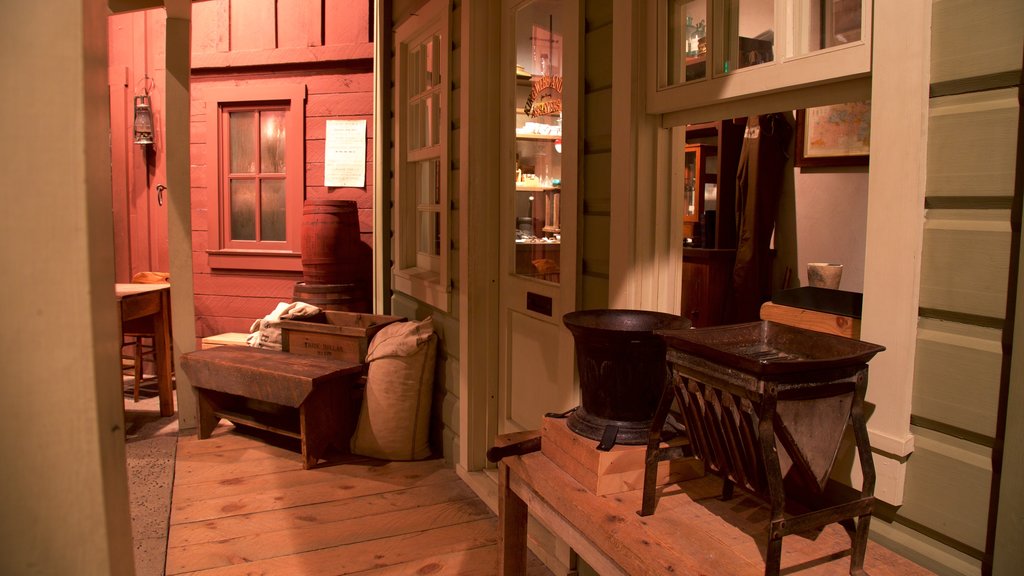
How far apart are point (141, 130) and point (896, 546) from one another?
19.8 feet

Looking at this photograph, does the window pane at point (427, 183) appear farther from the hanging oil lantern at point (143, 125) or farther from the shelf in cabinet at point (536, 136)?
the hanging oil lantern at point (143, 125)

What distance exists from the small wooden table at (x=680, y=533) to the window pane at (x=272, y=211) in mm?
4486

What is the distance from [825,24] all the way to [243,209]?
5164 mm

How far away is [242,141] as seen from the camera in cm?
584

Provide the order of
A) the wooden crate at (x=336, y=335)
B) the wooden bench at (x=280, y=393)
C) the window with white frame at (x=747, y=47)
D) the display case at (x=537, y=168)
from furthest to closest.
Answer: the wooden crate at (x=336, y=335), the wooden bench at (x=280, y=393), the display case at (x=537, y=168), the window with white frame at (x=747, y=47)

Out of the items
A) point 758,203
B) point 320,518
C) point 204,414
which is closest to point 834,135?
point 758,203

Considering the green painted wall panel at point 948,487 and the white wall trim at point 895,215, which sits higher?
the white wall trim at point 895,215

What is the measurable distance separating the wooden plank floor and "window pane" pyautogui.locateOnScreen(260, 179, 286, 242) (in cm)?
208

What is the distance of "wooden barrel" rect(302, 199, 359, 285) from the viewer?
16.1ft

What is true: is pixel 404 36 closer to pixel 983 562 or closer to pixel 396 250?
pixel 396 250

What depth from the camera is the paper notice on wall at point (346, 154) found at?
541 cm

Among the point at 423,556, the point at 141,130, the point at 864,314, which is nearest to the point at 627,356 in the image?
the point at 864,314

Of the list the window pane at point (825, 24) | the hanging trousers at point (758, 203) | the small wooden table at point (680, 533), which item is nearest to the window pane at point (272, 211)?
the hanging trousers at point (758, 203)

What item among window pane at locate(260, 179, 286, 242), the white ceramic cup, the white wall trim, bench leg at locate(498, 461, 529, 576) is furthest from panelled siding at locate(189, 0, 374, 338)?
the white wall trim
